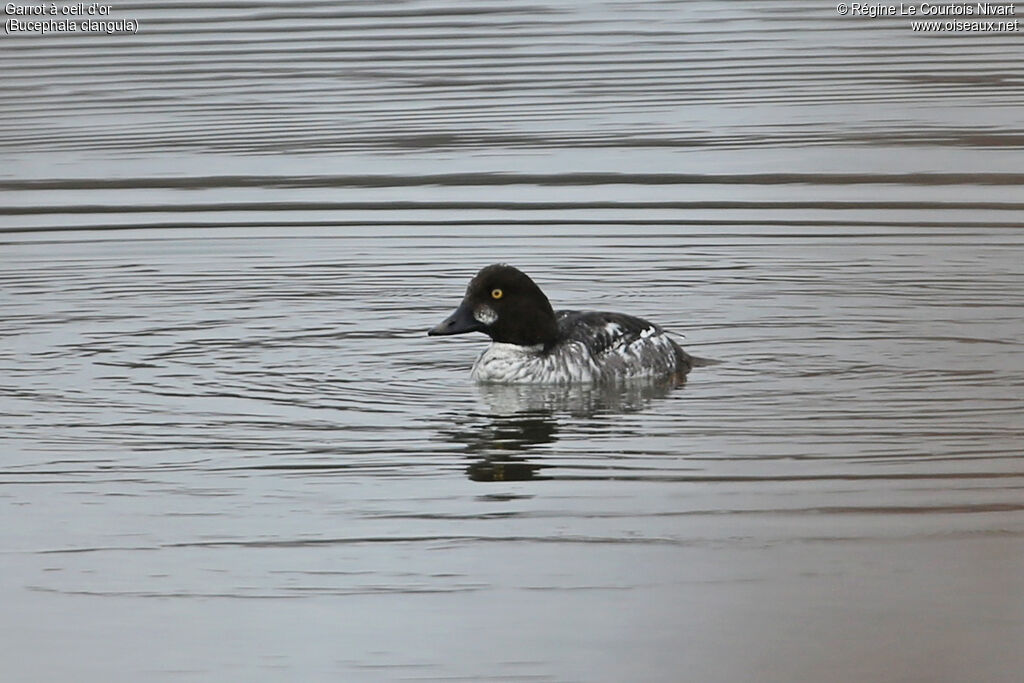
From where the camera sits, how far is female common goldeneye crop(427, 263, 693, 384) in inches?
412

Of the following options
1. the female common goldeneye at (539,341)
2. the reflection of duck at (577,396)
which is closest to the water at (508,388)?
the reflection of duck at (577,396)

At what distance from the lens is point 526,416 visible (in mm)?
9906

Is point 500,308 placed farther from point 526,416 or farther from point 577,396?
point 526,416

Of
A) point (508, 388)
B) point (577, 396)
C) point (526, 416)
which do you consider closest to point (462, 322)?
point (508, 388)

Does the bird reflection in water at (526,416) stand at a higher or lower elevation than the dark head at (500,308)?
lower

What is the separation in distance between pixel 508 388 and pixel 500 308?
0.39 m

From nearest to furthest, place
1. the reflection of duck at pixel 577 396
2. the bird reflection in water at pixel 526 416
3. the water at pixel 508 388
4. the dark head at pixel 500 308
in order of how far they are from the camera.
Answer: the water at pixel 508 388 → the bird reflection in water at pixel 526 416 → the reflection of duck at pixel 577 396 → the dark head at pixel 500 308

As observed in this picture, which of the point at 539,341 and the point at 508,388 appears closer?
the point at 508,388

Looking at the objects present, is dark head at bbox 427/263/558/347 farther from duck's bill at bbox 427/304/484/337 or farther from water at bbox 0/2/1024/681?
water at bbox 0/2/1024/681

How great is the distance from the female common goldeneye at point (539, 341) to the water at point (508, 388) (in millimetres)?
174

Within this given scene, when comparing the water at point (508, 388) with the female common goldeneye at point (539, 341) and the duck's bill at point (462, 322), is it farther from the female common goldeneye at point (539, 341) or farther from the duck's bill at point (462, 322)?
the duck's bill at point (462, 322)

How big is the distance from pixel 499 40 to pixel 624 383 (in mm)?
13582

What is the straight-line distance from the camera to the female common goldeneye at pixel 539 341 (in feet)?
34.3

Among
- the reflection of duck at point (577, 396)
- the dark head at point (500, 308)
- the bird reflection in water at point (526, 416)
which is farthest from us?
the dark head at point (500, 308)
